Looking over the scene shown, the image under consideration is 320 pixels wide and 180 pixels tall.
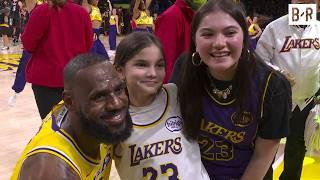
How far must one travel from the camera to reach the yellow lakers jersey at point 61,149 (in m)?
1.24

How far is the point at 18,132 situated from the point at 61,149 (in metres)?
3.69

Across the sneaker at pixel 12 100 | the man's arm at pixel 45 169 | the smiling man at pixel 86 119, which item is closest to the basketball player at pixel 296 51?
the smiling man at pixel 86 119

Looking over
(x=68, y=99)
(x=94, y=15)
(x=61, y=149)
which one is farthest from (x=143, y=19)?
(x=61, y=149)

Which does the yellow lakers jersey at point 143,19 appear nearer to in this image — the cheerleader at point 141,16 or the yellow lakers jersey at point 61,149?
the cheerleader at point 141,16

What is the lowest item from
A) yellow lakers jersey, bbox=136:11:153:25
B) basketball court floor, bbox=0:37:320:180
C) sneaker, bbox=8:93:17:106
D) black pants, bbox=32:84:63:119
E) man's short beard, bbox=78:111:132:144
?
basketball court floor, bbox=0:37:320:180

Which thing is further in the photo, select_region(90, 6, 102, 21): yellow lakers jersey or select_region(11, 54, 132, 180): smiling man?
select_region(90, 6, 102, 21): yellow lakers jersey

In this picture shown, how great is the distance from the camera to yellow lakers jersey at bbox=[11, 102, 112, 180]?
4.06ft

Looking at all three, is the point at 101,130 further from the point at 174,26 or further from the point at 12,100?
the point at 12,100

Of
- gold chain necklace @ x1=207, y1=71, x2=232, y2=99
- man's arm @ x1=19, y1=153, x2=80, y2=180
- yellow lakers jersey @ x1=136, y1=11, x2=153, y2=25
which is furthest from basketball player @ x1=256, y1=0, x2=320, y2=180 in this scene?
yellow lakers jersey @ x1=136, y1=11, x2=153, y2=25

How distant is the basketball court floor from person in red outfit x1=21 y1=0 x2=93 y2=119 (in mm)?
800

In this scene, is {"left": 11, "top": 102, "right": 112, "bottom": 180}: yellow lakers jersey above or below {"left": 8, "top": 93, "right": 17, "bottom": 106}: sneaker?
above

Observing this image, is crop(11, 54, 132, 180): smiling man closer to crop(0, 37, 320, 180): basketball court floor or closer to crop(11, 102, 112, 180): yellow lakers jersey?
crop(11, 102, 112, 180): yellow lakers jersey

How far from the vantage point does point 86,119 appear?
1315 millimetres

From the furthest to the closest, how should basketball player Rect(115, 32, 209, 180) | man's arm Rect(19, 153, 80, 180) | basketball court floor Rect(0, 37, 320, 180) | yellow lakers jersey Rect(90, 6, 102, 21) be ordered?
yellow lakers jersey Rect(90, 6, 102, 21) → basketball court floor Rect(0, 37, 320, 180) → basketball player Rect(115, 32, 209, 180) → man's arm Rect(19, 153, 80, 180)
